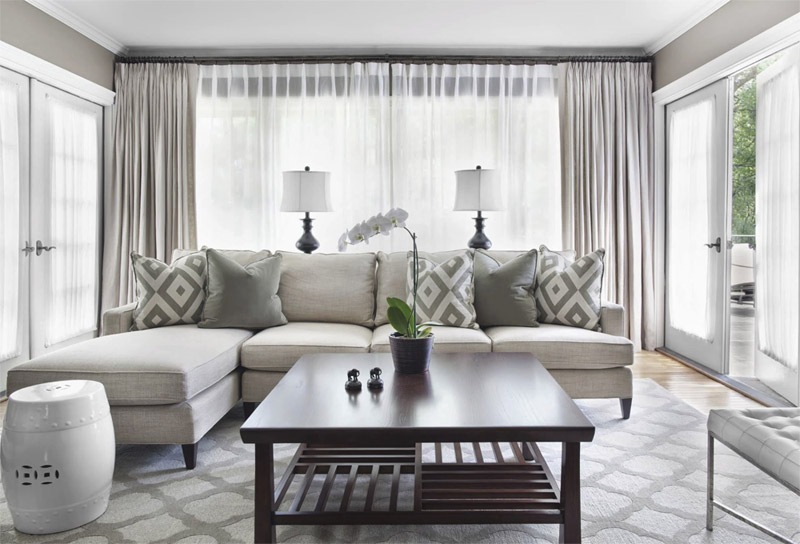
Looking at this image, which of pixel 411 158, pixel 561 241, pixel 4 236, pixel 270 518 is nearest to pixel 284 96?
pixel 411 158

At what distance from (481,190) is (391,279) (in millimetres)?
989

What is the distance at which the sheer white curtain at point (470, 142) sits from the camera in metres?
4.86

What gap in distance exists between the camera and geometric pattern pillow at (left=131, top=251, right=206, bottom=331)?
3193 mm

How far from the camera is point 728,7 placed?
3764 mm

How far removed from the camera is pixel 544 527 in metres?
1.89

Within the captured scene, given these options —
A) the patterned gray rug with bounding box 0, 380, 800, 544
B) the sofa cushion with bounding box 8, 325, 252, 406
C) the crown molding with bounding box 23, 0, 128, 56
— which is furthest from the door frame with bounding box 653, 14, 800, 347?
the crown molding with bounding box 23, 0, 128, 56

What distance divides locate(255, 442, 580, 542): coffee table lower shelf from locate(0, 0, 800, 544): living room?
1cm

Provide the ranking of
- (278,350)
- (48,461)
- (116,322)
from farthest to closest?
(116,322)
(278,350)
(48,461)

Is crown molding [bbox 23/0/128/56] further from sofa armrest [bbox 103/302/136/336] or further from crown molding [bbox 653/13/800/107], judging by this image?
crown molding [bbox 653/13/800/107]

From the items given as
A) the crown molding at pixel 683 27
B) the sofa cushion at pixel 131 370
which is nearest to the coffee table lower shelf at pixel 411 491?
the sofa cushion at pixel 131 370

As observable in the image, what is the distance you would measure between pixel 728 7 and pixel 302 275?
10.8 ft

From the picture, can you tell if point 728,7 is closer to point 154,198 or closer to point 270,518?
point 270,518

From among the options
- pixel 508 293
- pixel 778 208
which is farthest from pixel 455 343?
pixel 778 208

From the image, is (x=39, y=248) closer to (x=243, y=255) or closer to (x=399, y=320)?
(x=243, y=255)
